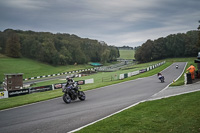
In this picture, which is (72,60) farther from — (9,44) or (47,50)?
(9,44)

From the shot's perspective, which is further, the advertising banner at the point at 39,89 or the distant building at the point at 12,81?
the distant building at the point at 12,81

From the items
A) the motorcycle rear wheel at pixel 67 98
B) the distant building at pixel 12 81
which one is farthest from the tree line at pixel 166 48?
the motorcycle rear wheel at pixel 67 98

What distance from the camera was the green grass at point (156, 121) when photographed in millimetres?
6641

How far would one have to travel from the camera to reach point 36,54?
9638 cm

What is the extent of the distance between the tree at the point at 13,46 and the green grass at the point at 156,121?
92.8 metres

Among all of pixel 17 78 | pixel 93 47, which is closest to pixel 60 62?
pixel 93 47

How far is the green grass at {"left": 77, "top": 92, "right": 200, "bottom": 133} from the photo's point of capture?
6.64m

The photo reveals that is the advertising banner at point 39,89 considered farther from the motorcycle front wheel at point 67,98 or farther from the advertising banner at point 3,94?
the motorcycle front wheel at point 67,98

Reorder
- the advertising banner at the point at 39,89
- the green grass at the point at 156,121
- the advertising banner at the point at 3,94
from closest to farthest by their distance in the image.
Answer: the green grass at the point at 156,121
the advertising banner at the point at 3,94
the advertising banner at the point at 39,89

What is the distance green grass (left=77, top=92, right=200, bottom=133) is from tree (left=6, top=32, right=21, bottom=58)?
9280cm

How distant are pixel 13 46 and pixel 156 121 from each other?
96.2 m

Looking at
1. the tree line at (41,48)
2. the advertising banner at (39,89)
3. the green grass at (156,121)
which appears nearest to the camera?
the green grass at (156,121)

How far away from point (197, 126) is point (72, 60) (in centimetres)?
9952

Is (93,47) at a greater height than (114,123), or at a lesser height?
greater
